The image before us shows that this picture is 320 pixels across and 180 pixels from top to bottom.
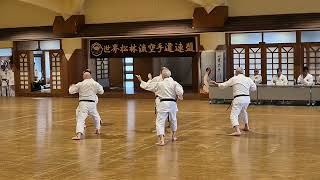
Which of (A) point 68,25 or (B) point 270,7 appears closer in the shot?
(B) point 270,7

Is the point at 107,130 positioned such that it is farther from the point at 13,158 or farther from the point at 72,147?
the point at 13,158

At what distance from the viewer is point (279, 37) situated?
60.2 ft

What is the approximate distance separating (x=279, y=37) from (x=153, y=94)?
542 cm

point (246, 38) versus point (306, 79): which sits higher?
point (246, 38)

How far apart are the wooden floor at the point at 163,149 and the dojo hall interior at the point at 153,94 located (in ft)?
0.08

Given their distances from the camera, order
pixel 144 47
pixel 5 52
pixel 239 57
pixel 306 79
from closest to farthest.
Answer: pixel 306 79, pixel 239 57, pixel 144 47, pixel 5 52

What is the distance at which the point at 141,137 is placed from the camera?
9.98 meters

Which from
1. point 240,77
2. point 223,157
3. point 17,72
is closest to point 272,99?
point 240,77

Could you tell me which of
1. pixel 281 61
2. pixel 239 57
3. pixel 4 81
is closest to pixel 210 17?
pixel 239 57

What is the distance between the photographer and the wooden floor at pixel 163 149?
6863mm

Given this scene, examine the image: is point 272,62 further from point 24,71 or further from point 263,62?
point 24,71

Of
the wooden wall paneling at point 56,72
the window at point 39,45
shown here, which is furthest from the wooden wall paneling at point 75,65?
the window at point 39,45

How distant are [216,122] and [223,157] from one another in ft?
14.3

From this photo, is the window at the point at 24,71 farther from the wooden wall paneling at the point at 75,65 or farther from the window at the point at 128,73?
the window at the point at 128,73
